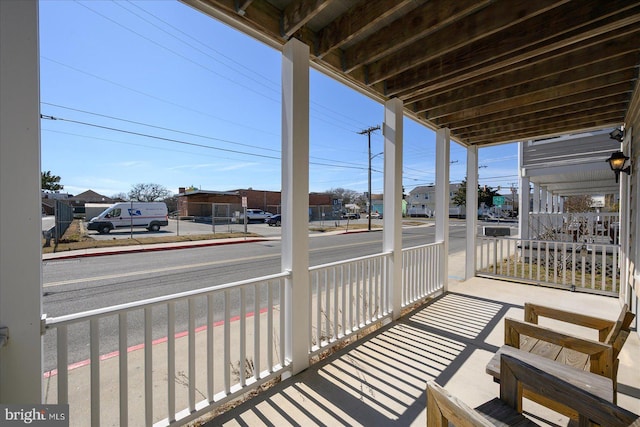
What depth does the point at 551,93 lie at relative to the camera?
124 inches

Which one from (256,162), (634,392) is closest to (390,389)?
(634,392)

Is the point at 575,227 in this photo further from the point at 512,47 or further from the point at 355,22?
the point at 355,22

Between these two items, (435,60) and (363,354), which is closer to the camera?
(363,354)

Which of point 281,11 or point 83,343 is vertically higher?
point 281,11

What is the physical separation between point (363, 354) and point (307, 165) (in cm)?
188

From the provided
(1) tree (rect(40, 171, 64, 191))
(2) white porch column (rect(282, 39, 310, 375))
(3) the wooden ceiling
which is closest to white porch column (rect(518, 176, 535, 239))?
(3) the wooden ceiling

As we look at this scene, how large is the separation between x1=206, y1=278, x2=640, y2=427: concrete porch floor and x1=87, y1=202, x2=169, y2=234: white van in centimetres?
1555

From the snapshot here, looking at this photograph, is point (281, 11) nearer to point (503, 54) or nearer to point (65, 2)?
point (65, 2)

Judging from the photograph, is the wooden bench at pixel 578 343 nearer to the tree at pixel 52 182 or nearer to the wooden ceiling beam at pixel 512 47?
the wooden ceiling beam at pixel 512 47

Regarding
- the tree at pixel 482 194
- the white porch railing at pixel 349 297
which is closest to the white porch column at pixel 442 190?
the white porch railing at pixel 349 297

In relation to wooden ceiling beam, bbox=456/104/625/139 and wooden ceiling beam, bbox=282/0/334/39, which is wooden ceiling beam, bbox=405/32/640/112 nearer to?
wooden ceiling beam, bbox=456/104/625/139

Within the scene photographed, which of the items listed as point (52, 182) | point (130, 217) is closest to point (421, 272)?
point (130, 217)

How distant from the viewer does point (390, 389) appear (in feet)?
6.92

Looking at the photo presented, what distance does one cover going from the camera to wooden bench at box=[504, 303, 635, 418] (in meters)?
1.58
